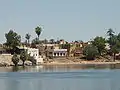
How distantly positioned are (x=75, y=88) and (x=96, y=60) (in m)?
108

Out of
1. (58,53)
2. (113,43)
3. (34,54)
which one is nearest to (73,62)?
(34,54)

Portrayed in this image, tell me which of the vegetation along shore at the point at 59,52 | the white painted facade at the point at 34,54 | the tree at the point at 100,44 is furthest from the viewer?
the tree at the point at 100,44

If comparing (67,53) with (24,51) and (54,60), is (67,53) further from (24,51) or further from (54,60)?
(24,51)

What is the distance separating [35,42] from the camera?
191375 mm

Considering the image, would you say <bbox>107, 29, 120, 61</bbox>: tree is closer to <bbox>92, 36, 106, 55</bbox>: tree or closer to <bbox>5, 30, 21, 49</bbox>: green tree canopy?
<bbox>92, 36, 106, 55</bbox>: tree

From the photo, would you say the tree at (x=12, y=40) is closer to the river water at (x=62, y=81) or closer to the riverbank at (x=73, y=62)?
the riverbank at (x=73, y=62)

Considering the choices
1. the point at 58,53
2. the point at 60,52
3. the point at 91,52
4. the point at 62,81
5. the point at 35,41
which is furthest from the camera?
the point at 35,41

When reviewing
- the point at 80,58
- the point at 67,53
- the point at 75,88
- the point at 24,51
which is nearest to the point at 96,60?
the point at 80,58

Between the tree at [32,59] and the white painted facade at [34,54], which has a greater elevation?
the white painted facade at [34,54]

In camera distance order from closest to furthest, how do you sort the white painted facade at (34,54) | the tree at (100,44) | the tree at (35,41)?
the white painted facade at (34,54)
the tree at (100,44)
the tree at (35,41)

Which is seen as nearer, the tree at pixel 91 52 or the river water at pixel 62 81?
the river water at pixel 62 81

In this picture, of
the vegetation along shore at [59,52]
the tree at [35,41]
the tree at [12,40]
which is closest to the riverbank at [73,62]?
the vegetation along shore at [59,52]

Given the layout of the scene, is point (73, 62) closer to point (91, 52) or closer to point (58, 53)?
point (91, 52)

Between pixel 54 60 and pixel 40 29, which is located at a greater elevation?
pixel 40 29
